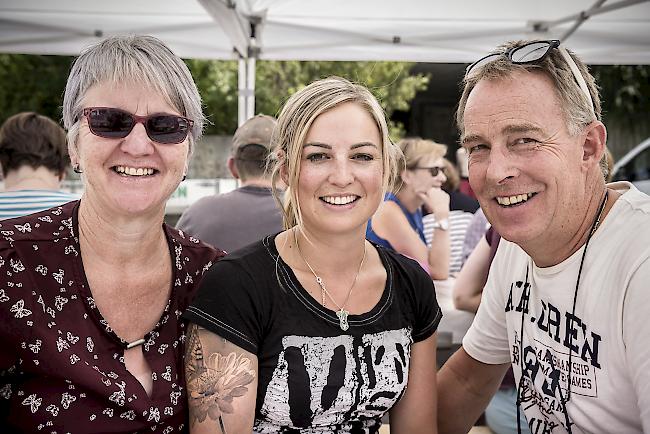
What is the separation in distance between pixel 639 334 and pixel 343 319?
30.3 inches

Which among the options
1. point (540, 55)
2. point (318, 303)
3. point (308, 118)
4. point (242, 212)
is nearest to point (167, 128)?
point (308, 118)

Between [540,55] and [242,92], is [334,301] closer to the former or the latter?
[540,55]

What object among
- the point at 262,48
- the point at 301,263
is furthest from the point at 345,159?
the point at 262,48

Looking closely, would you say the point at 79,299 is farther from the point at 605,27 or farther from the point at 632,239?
the point at 605,27

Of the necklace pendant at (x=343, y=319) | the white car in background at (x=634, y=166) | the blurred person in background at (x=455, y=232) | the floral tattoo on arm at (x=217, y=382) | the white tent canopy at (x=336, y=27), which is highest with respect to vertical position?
the white tent canopy at (x=336, y=27)

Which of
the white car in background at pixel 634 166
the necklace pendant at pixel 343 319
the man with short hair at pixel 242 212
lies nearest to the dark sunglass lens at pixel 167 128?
the necklace pendant at pixel 343 319

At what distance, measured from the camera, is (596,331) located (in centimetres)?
156

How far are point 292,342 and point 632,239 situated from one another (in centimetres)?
92

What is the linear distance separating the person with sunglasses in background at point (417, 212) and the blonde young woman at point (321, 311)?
1.82 m

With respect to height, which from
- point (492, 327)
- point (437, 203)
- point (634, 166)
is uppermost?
point (634, 166)

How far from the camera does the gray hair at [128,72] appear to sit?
1.75 metres

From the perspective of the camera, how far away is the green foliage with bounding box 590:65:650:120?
512 inches

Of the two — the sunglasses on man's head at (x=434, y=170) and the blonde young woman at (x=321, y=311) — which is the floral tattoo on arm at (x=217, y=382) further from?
the sunglasses on man's head at (x=434, y=170)

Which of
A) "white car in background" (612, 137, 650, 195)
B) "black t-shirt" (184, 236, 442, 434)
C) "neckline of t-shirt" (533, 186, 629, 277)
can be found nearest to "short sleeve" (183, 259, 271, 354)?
"black t-shirt" (184, 236, 442, 434)
